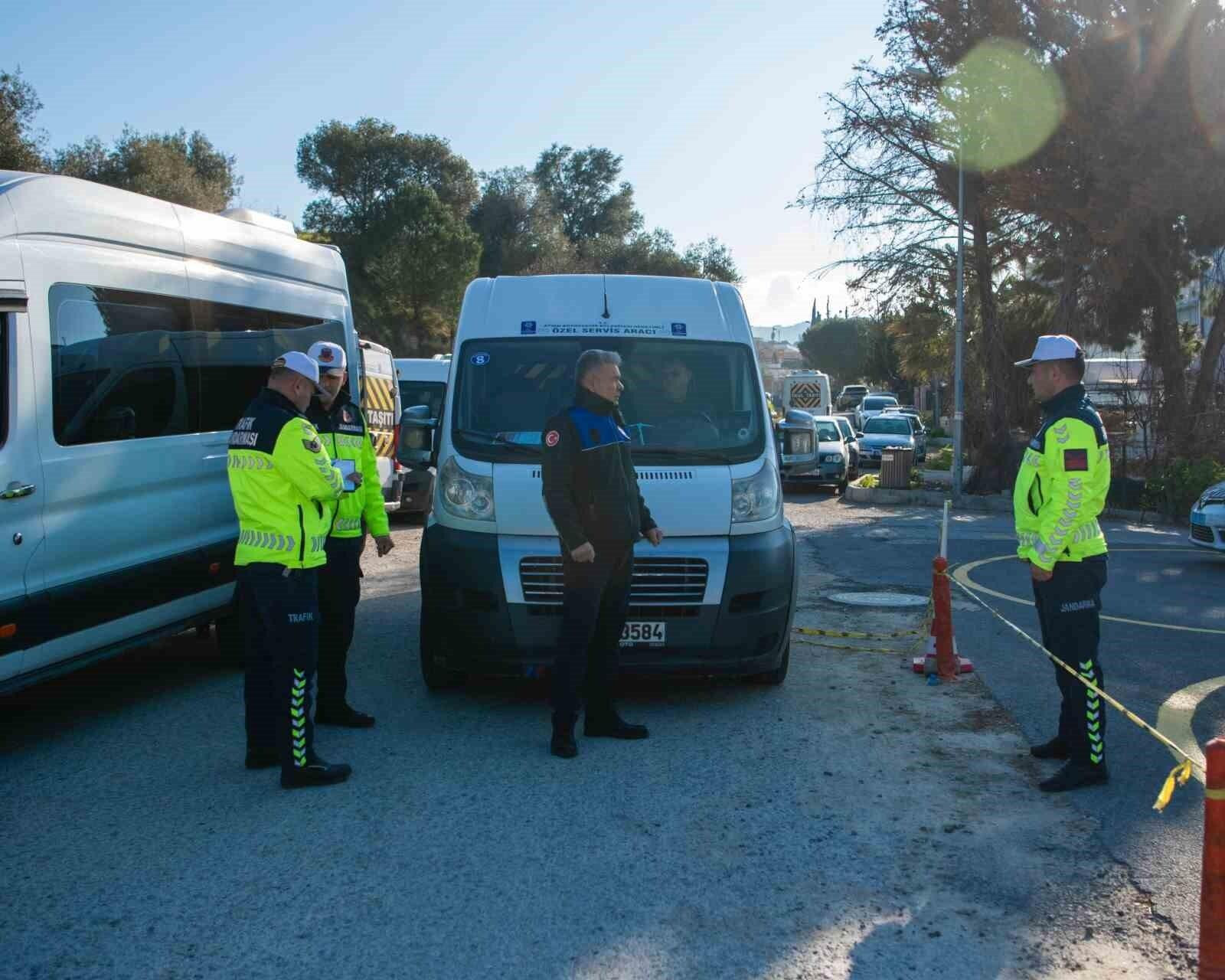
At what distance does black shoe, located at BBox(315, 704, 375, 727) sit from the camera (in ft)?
21.0

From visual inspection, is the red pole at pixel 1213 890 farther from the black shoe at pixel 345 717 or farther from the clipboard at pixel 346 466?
the black shoe at pixel 345 717

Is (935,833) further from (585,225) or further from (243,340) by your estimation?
(585,225)

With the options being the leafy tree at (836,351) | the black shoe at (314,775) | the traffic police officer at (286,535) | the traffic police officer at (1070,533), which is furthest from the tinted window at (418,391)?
the leafy tree at (836,351)

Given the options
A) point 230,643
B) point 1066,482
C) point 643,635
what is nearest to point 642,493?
point 643,635

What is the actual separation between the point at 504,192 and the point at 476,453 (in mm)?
50974

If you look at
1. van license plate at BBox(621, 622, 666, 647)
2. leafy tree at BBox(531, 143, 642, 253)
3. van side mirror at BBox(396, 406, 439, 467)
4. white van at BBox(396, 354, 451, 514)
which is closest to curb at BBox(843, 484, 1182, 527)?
white van at BBox(396, 354, 451, 514)

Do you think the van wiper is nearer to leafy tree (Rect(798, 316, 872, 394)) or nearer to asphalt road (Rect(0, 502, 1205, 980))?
asphalt road (Rect(0, 502, 1205, 980))

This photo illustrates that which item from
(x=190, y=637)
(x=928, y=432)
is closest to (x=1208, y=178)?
(x=190, y=637)

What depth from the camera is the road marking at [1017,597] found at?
940 centimetres

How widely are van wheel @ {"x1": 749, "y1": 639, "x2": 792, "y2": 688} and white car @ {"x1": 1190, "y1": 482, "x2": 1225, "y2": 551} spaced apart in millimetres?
7687

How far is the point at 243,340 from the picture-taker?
7711mm

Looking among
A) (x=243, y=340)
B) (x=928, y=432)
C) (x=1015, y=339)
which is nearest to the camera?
(x=243, y=340)

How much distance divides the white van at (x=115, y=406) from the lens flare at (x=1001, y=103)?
19.3m

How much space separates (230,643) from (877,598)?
589 centimetres
